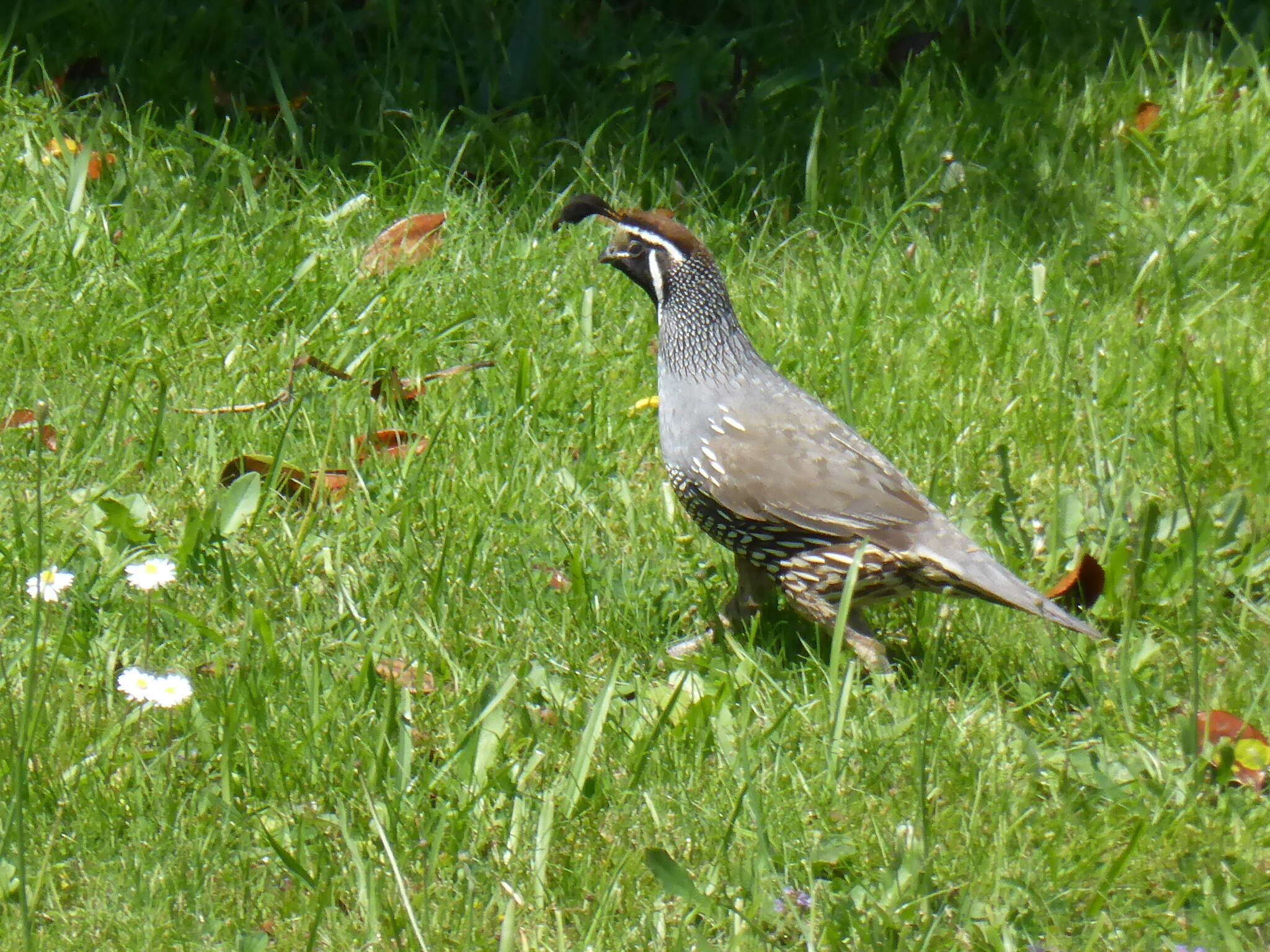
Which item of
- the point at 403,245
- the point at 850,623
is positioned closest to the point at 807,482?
the point at 850,623

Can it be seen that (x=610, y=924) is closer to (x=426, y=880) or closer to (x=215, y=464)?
(x=426, y=880)

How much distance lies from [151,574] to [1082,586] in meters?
2.31

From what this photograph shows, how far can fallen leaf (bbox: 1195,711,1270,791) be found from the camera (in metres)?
3.46

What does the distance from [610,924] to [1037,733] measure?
1213 millimetres

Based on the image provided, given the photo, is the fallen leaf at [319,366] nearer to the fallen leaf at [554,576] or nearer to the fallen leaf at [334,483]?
the fallen leaf at [334,483]

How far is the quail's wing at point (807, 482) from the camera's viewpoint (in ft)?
13.2

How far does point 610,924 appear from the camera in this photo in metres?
3.13

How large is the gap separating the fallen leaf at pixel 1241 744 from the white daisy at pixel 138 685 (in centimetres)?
223

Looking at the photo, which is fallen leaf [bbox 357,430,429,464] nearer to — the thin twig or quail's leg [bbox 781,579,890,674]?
the thin twig

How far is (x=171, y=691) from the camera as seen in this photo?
353 cm

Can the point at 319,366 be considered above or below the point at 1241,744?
below

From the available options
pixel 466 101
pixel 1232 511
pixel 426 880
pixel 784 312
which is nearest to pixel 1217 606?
pixel 1232 511

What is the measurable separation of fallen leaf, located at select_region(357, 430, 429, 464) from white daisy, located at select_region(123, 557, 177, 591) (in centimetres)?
92

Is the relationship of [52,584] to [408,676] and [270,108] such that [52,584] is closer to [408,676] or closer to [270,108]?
[408,676]
